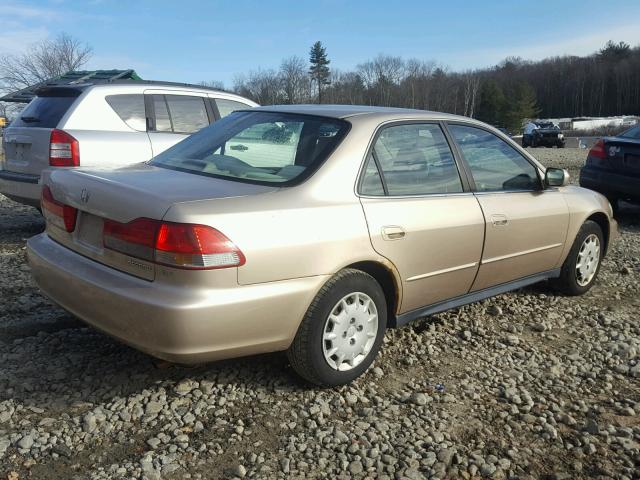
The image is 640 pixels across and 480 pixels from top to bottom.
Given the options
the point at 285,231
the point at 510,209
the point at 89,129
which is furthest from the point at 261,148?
the point at 89,129

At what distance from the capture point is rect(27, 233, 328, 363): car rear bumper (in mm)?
2562

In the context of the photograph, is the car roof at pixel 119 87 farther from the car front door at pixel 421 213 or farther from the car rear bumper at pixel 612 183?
the car rear bumper at pixel 612 183

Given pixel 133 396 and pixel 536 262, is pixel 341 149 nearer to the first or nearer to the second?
pixel 133 396

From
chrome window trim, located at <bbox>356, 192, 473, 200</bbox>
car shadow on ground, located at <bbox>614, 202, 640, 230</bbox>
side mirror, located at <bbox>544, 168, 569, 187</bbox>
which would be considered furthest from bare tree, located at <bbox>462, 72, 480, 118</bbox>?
chrome window trim, located at <bbox>356, 192, 473, 200</bbox>

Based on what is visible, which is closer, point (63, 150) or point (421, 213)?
point (421, 213)

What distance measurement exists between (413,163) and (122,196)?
1713 mm

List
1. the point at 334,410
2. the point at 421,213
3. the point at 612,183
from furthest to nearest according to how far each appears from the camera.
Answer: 1. the point at 612,183
2. the point at 421,213
3. the point at 334,410

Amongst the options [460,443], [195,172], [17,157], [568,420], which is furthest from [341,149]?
[17,157]

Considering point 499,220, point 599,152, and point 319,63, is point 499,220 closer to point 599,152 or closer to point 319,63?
point 599,152

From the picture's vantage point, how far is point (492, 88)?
274 feet

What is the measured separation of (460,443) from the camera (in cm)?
272

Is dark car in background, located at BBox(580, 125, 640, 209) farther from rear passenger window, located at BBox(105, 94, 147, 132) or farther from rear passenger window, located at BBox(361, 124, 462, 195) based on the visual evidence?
rear passenger window, located at BBox(105, 94, 147, 132)

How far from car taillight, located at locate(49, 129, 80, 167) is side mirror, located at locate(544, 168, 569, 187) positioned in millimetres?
4243

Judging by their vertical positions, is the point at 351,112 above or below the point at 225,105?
below
